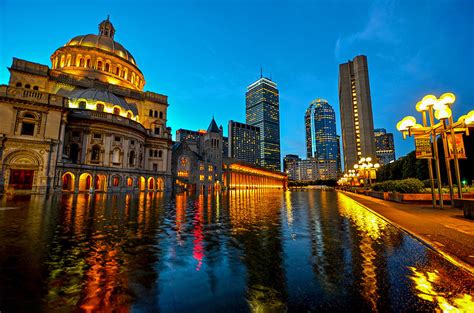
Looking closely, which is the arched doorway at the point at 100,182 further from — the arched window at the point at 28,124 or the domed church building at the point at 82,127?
the arched window at the point at 28,124

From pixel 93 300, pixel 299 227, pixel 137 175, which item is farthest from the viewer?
pixel 137 175

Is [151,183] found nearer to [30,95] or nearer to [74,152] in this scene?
[74,152]

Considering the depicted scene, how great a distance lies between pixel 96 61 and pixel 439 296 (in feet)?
244

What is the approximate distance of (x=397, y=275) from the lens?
4.08 m

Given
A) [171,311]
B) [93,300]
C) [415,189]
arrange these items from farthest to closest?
[415,189], [93,300], [171,311]

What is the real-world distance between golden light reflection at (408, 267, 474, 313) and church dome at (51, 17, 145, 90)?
224 ft

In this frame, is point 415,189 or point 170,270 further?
point 415,189

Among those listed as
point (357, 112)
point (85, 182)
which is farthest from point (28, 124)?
point (357, 112)

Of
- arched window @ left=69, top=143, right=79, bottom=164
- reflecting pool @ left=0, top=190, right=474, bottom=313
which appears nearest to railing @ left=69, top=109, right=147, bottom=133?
arched window @ left=69, top=143, right=79, bottom=164

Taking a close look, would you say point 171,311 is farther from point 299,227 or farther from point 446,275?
point 299,227

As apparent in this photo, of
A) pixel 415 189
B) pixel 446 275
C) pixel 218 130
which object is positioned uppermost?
pixel 218 130

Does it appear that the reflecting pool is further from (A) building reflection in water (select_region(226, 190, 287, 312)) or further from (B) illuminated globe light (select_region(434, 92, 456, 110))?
(B) illuminated globe light (select_region(434, 92, 456, 110))

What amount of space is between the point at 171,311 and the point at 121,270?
2014 mm

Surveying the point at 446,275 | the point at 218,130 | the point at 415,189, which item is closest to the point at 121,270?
the point at 446,275
